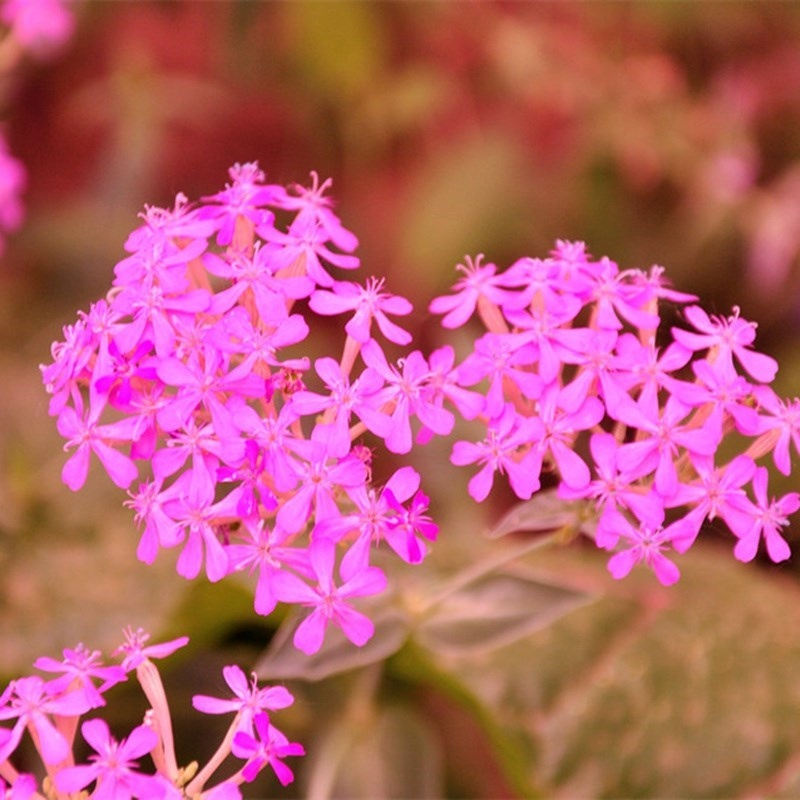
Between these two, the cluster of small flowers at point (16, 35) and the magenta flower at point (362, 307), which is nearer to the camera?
the magenta flower at point (362, 307)

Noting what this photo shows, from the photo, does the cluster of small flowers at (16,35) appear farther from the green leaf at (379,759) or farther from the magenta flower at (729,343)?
the magenta flower at (729,343)

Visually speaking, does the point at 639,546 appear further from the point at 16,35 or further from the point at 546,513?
the point at 16,35

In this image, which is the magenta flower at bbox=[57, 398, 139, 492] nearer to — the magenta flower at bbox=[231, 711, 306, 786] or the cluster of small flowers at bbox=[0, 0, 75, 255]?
the magenta flower at bbox=[231, 711, 306, 786]

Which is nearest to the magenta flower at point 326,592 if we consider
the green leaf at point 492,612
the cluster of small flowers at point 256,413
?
the cluster of small flowers at point 256,413

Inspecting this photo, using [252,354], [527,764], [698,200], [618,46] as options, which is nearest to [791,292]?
[698,200]

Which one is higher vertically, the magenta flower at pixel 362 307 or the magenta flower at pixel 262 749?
the magenta flower at pixel 362 307

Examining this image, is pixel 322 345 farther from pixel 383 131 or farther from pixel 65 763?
pixel 383 131

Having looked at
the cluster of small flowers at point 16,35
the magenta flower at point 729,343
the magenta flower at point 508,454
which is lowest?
the magenta flower at point 508,454
